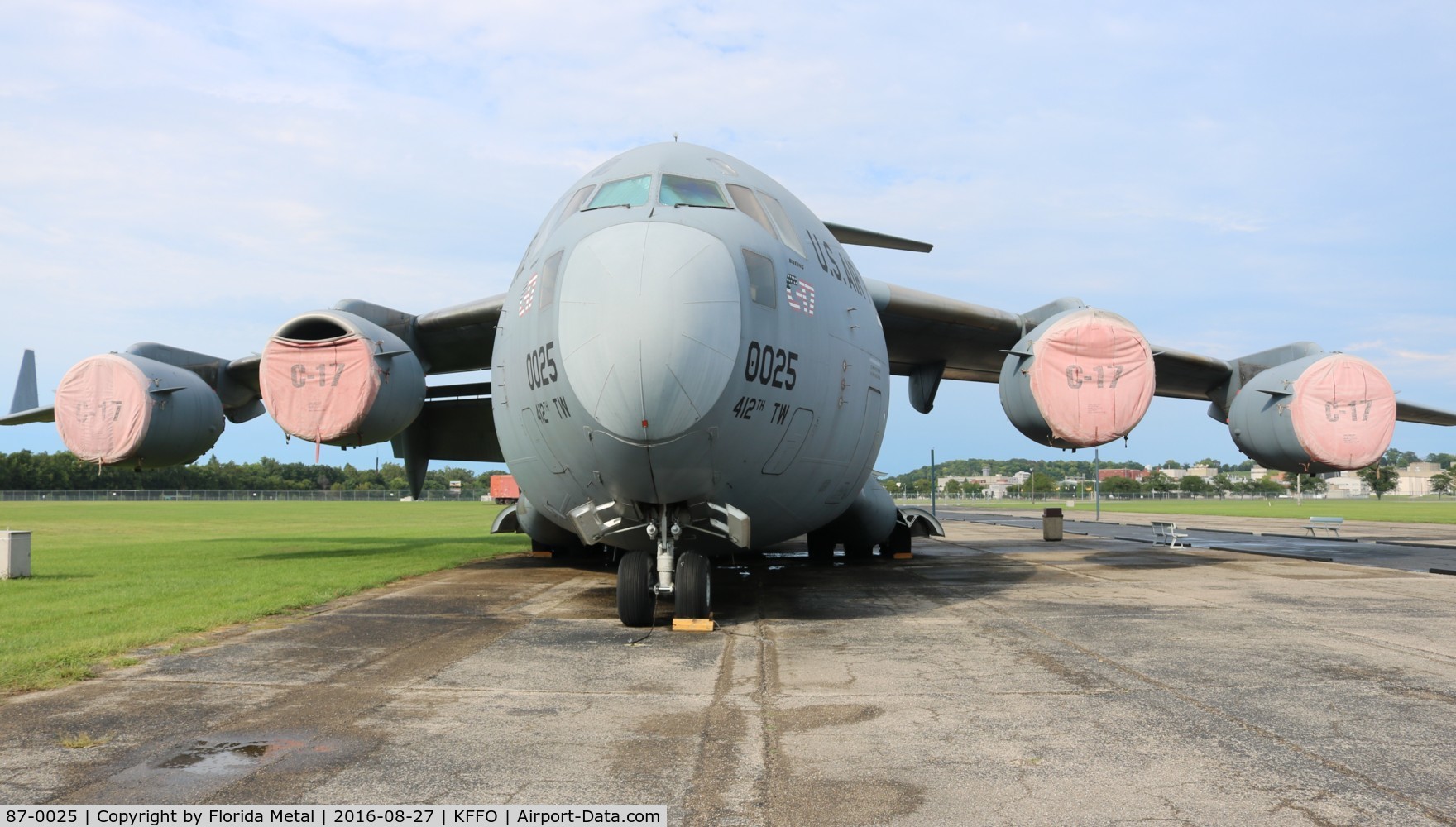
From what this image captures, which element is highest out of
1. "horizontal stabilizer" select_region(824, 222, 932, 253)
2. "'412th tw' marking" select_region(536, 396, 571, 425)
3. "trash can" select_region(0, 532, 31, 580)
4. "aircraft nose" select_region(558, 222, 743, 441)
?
"horizontal stabilizer" select_region(824, 222, 932, 253)

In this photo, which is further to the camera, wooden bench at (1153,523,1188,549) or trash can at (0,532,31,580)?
wooden bench at (1153,523,1188,549)

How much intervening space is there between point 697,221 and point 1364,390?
1059 centimetres

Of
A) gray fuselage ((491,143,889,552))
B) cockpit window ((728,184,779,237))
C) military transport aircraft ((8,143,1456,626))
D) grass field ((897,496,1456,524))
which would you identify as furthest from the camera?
grass field ((897,496,1456,524))

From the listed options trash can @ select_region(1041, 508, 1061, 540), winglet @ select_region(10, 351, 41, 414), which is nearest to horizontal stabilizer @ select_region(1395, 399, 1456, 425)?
trash can @ select_region(1041, 508, 1061, 540)


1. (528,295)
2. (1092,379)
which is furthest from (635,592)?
(1092,379)

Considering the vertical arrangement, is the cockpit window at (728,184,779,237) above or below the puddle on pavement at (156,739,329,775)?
above

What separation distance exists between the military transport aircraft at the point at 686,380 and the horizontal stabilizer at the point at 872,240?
0.04 meters

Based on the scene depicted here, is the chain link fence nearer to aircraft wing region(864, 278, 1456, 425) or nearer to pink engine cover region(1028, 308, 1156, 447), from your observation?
aircraft wing region(864, 278, 1456, 425)

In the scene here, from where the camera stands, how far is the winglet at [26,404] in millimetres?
14430

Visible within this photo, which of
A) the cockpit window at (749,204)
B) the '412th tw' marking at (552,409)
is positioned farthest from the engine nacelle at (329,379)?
the cockpit window at (749,204)

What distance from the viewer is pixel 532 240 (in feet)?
29.9

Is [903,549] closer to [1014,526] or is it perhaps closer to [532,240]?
[532,240]

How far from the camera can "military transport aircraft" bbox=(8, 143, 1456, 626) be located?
6.78 metres

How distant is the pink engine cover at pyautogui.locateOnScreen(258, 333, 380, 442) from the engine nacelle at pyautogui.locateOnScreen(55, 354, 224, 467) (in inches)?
95.7
